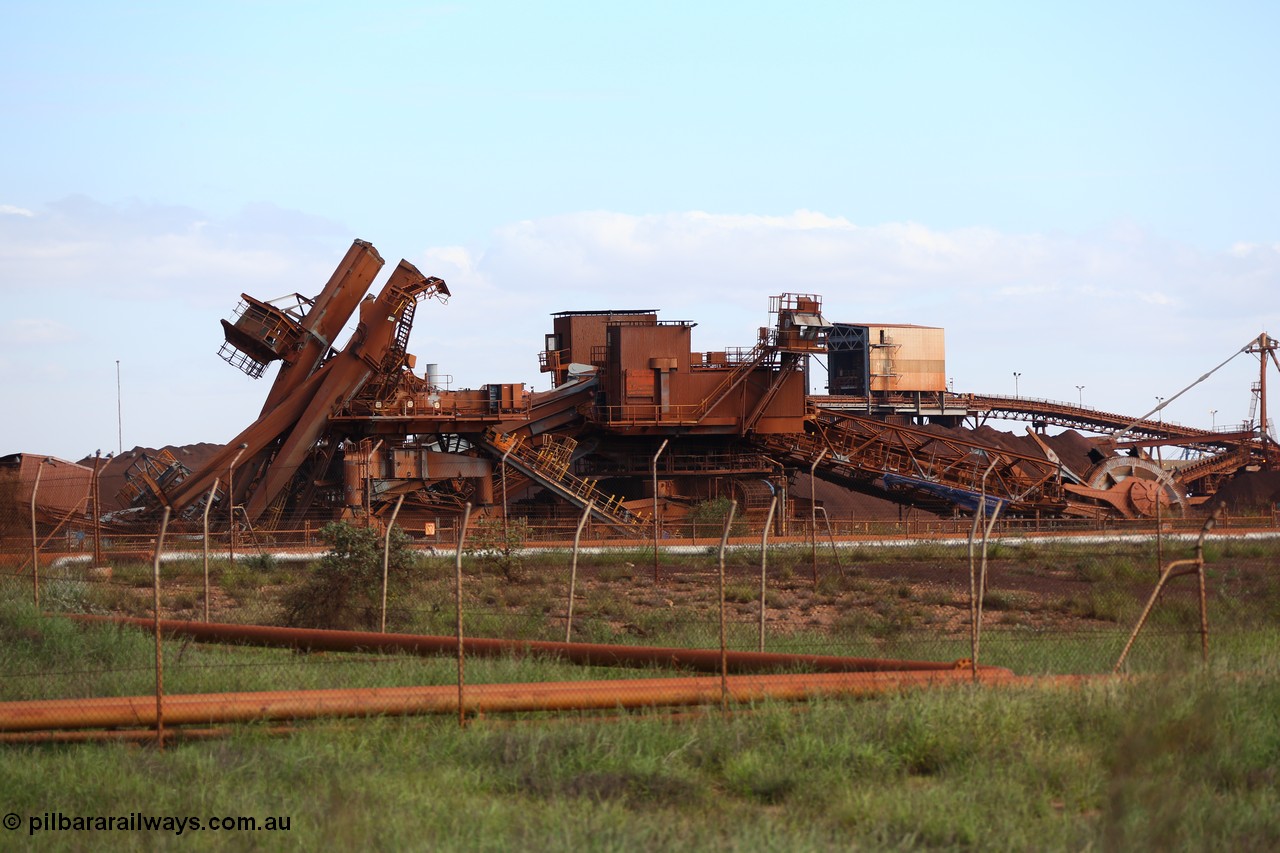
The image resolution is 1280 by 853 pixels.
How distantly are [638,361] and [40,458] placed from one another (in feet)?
59.9

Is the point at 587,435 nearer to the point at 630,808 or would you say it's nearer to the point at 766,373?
the point at 766,373

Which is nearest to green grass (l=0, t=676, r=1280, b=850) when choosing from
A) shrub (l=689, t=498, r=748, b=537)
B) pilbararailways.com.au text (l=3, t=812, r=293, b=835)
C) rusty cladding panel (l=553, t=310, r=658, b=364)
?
pilbararailways.com.au text (l=3, t=812, r=293, b=835)

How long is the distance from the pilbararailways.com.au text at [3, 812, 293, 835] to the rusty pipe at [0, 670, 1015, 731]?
1.93 m

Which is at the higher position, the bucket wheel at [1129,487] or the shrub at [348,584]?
the bucket wheel at [1129,487]

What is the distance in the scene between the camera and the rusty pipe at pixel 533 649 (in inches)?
491

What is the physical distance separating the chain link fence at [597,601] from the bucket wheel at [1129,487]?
14.0ft

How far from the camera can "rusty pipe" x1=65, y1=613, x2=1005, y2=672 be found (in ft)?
40.9

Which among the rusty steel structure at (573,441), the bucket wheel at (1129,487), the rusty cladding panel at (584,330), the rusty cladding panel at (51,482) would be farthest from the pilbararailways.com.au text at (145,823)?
the rusty cladding panel at (584,330)

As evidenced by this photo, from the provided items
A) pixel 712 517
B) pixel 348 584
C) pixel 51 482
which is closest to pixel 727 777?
pixel 348 584

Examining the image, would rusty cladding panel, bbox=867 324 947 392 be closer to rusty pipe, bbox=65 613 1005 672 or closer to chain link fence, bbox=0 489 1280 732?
chain link fence, bbox=0 489 1280 732

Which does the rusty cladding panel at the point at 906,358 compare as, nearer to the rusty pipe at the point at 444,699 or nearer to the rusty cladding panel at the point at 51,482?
the rusty cladding panel at the point at 51,482

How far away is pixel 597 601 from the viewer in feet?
76.1

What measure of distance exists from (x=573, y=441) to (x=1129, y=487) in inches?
765

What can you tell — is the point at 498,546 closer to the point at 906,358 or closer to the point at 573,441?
the point at 573,441
